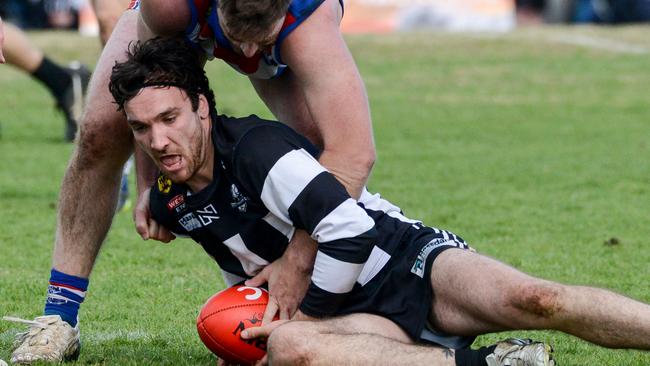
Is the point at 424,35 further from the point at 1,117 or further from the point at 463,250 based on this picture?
the point at 463,250

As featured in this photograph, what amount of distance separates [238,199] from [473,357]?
1.06 meters

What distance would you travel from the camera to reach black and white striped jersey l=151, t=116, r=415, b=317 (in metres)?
4.75

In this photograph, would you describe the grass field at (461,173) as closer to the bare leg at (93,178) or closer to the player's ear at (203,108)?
the bare leg at (93,178)

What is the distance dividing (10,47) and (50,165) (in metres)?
1.09

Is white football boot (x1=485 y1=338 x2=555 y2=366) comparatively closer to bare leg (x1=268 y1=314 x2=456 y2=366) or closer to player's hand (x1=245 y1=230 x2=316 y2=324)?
bare leg (x1=268 y1=314 x2=456 y2=366)

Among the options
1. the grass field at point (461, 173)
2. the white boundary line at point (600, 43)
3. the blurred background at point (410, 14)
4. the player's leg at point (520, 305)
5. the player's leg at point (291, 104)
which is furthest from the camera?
the blurred background at point (410, 14)

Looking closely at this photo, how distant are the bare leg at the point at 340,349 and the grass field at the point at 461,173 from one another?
2.27 ft

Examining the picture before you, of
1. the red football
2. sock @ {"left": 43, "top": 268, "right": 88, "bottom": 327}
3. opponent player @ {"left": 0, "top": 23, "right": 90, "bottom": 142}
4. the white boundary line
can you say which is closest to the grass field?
the white boundary line

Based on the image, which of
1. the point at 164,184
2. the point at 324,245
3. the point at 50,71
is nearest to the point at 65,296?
the point at 164,184

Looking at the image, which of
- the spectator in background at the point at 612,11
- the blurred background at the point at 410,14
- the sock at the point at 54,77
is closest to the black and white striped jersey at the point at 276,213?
the sock at the point at 54,77

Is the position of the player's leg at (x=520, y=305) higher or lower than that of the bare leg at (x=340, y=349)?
higher

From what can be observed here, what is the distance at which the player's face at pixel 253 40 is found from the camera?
4.89 metres

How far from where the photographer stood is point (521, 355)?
4.50m

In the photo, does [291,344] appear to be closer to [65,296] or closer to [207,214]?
[207,214]
